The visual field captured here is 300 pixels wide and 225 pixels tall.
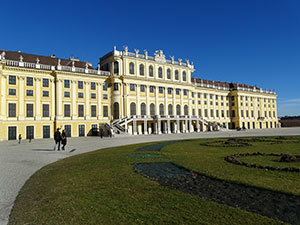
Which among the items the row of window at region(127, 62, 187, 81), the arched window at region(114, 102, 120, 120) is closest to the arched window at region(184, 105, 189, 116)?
the row of window at region(127, 62, 187, 81)

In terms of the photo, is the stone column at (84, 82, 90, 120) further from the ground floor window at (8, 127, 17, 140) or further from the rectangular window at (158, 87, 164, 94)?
the rectangular window at (158, 87, 164, 94)

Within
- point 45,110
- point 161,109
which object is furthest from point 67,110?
point 161,109

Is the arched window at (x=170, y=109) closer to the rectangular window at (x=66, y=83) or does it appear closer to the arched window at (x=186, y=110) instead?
the arched window at (x=186, y=110)

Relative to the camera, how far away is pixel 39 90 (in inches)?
1730

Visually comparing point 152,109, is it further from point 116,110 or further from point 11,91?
point 11,91

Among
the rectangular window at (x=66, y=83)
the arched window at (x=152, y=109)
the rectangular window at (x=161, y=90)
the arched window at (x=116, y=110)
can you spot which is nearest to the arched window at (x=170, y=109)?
the rectangular window at (x=161, y=90)

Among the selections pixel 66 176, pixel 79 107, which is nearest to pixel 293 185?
pixel 66 176

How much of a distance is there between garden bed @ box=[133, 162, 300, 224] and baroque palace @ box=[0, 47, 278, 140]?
35.9 meters

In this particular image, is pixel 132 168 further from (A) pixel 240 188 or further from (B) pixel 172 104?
(B) pixel 172 104

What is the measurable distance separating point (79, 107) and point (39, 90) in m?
8.53

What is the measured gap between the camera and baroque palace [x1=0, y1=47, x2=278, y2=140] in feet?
137

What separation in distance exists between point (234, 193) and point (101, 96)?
155 feet

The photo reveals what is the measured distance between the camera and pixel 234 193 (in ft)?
21.4

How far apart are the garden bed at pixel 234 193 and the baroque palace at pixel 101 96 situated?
35935 mm
